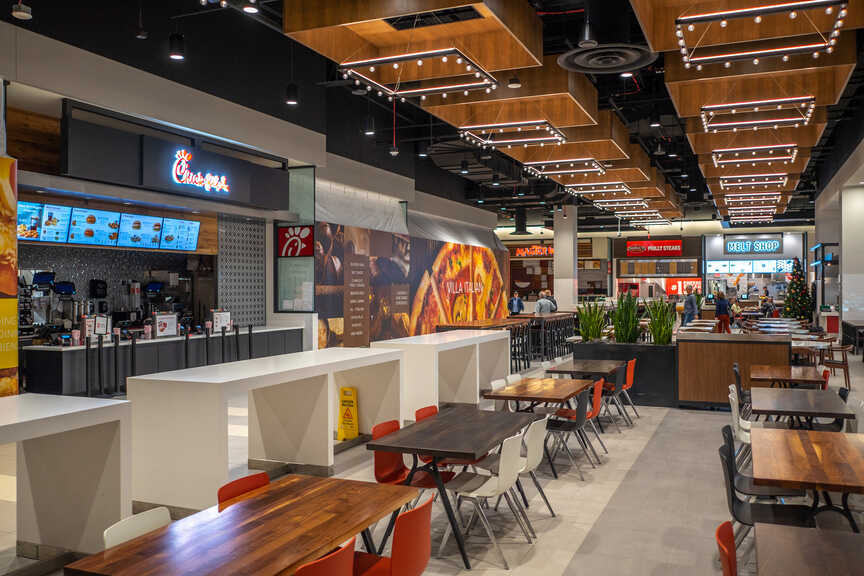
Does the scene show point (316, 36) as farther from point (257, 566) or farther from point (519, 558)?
point (257, 566)

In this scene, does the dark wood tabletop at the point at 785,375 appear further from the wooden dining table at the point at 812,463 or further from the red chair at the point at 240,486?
the red chair at the point at 240,486

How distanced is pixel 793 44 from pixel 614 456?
4.10m

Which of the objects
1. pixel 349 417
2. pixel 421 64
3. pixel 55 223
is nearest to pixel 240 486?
pixel 349 417

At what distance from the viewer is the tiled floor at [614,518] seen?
3.94 metres

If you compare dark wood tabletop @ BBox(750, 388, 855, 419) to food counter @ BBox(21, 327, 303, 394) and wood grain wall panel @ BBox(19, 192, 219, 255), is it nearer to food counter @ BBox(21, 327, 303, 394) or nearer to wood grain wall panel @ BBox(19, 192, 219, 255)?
food counter @ BBox(21, 327, 303, 394)

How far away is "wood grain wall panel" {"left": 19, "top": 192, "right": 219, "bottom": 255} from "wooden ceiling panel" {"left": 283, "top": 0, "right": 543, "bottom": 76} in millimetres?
3636

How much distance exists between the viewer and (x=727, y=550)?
234 centimetres

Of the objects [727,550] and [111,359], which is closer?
[727,550]

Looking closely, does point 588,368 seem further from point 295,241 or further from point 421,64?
point 295,241

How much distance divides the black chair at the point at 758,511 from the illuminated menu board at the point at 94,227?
7457mm

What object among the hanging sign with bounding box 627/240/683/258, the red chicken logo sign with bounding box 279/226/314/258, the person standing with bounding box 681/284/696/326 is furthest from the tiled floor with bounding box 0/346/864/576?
the hanging sign with bounding box 627/240/683/258

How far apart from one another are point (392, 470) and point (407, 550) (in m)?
1.67

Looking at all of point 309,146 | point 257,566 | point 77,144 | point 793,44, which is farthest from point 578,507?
point 309,146

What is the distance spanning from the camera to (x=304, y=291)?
37.3 ft
